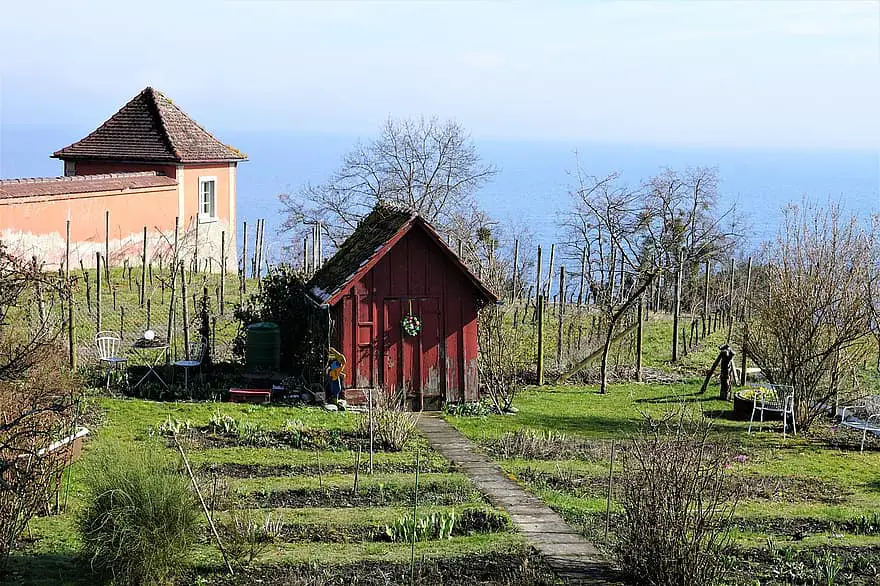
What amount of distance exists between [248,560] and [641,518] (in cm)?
344

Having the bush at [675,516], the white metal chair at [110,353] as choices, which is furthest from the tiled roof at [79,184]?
the bush at [675,516]

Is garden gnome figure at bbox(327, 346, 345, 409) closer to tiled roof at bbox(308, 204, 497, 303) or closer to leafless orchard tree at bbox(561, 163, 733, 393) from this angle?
tiled roof at bbox(308, 204, 497, 303)

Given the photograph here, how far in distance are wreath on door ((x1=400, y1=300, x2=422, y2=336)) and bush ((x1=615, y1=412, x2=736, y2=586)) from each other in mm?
10068

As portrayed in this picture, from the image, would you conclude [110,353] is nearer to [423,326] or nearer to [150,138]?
[423,326]

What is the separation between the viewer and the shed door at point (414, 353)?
1855 cm

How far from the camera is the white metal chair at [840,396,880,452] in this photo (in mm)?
16234

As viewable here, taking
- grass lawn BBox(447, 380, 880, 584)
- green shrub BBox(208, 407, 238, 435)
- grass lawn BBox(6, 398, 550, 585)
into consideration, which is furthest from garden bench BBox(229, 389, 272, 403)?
grass lawn BBox(447, 380, 880, 584)

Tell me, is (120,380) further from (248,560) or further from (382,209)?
(248,560)

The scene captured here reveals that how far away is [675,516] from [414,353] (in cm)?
1062

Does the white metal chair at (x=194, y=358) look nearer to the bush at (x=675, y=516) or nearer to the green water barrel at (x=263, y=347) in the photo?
the green water barrel at (x=263, y=347)

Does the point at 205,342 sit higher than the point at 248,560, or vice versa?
the point at 205,342

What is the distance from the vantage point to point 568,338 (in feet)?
82.7

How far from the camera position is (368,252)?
61.4 feet

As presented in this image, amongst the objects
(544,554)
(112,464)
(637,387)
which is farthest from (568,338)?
(112,464)
